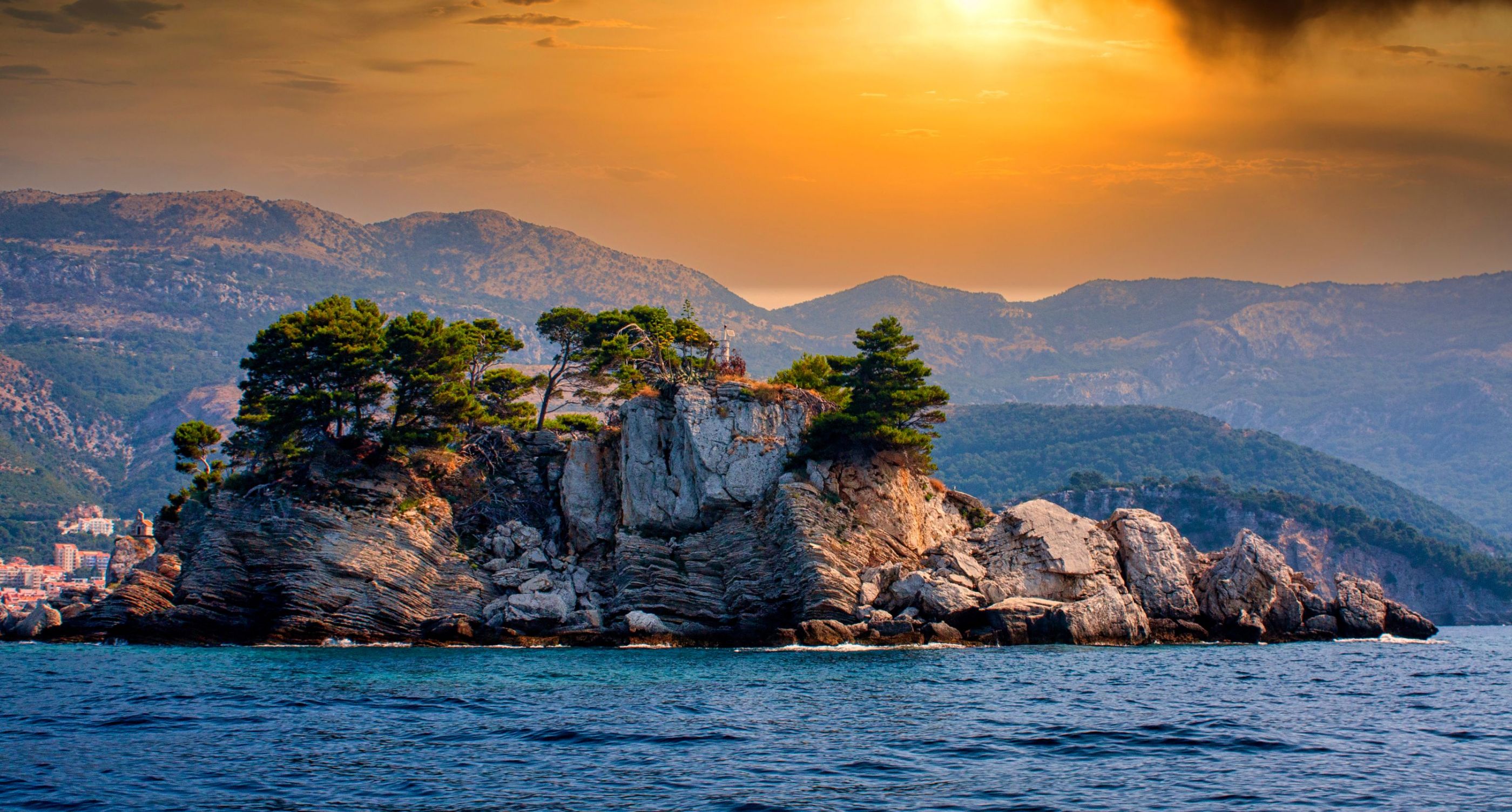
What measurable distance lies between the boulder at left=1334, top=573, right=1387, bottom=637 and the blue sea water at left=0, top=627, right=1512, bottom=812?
15.3 m

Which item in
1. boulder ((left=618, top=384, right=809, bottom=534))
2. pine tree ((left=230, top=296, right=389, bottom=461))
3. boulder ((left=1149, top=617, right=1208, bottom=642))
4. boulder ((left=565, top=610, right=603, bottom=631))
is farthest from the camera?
pine tree ((left=230, top=296, right=389, bottom=461))

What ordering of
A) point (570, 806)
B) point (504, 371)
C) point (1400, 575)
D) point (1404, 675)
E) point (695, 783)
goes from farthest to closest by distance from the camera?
1. point (1400, 575)
2. point (504, 371)
3. point (1404, 675)
4. point (695, 783)
5. point (570, 806)

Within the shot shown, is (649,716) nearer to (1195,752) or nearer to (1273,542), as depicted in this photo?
(1195,752)

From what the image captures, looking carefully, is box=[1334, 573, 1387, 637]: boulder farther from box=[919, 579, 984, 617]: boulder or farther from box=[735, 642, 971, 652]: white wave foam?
box=[735, 642, 971, 652]: white wave foam

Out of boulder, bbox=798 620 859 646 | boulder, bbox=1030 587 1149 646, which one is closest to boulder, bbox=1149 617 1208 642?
boulder, bbox=1030 587 1149 646

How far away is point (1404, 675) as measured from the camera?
41781 mm

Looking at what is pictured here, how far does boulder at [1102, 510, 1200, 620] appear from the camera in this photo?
2275 inches

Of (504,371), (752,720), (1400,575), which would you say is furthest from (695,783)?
(1400,575)

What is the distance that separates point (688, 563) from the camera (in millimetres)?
58719

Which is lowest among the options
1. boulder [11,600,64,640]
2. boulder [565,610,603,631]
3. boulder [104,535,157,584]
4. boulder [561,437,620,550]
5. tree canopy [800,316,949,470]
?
boulder [11,600,64,640]

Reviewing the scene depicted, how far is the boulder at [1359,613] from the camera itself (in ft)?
200

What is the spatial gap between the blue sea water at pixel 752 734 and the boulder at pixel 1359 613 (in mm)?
15264

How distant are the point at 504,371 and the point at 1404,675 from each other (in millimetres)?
47908

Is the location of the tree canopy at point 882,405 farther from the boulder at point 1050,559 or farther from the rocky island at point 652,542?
the boulder at point 1050,559
